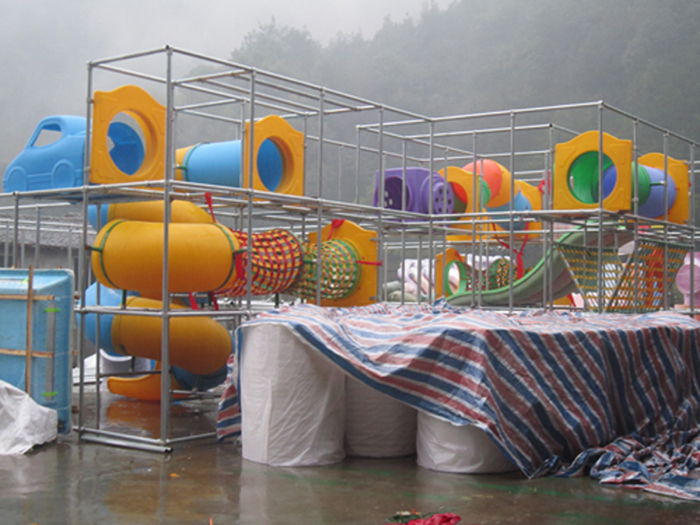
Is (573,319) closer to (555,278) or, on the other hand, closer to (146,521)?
(146,521)

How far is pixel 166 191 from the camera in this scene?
286 inches

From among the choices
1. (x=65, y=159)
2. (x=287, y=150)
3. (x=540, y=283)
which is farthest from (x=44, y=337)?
(x=540, y=283)

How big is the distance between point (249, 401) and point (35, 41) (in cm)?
5448

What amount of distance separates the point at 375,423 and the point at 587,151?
5.54m

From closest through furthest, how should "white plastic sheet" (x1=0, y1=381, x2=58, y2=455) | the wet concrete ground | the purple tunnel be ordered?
the wet concrete ground → "white plastic sheet" (x1=0, y1=381, x2=58, y2=455) → the purple tunnel

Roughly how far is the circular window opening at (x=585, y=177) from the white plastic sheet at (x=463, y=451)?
17.8 feet

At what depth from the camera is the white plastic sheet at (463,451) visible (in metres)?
6.38

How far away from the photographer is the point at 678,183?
14.0 m

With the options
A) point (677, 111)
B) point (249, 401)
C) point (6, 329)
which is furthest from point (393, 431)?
point (677, 111)

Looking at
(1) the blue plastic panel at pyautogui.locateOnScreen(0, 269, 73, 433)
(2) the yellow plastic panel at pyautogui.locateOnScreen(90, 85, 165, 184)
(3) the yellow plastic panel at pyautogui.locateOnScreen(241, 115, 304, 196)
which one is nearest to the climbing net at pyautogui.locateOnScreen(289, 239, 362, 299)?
(3) the yellow plastic panel at pyautogui.locateOnScreen(241, 115, 304, 196)

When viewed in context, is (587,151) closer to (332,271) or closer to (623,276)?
(623,276)

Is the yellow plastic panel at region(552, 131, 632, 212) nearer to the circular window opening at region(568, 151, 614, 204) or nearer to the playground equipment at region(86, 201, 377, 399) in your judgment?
the circular window opening at region(568, 151, 614, 204)

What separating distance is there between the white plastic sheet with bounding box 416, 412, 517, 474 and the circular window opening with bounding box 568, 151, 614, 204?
5423 mm

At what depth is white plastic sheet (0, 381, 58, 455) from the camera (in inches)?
287
